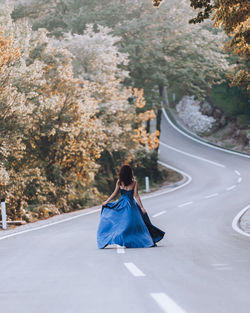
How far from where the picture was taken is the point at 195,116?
5894cm

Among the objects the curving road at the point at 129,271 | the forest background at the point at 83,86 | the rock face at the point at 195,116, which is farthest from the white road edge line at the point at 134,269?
the rock face at the point at 195,116

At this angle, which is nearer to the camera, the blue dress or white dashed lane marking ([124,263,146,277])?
white dashed lane marking ([124,263,146,277])

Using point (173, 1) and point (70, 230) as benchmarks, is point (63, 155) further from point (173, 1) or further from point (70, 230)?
point (173, 1)

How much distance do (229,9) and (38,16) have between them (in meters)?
29.6

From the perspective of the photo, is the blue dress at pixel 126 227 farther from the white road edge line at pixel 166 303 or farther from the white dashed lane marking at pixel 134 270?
the white road edge line at pixel 166 303

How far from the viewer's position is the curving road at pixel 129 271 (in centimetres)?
532

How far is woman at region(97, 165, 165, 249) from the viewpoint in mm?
10688

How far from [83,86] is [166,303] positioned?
20.9 m

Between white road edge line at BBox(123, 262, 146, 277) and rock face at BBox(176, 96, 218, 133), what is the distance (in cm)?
4868

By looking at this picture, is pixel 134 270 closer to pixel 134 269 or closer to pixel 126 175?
pixel 134 269

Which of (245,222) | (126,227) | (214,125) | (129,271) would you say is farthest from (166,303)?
(214,125)

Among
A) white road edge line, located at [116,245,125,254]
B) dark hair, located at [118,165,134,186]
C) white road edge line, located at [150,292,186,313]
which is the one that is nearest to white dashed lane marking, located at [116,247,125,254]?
white road edge line, located at [116,245,125,254]

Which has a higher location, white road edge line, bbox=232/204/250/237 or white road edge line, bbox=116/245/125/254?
white road edge line, bbox=116/245/125/254

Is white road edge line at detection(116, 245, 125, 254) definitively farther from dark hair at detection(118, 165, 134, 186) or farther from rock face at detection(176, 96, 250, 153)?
rock face at detection(176, 96, 250, 153)
